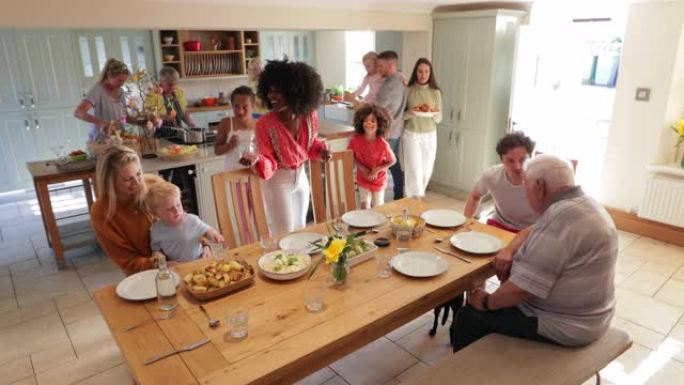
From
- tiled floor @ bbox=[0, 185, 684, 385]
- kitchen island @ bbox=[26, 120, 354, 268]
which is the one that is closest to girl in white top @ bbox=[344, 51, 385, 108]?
kitchen island @ bbox=[26, 120, 354, 268]

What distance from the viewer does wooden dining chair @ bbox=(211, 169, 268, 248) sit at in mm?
2420

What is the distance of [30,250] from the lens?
12.8 feet

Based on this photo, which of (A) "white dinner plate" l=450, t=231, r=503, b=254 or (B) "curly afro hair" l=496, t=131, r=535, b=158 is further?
(B) "curly afro hair" l=496, t=131, r=535, b=158

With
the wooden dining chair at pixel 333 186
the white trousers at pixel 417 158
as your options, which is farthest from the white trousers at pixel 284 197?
the white trousers at pixel 417 158

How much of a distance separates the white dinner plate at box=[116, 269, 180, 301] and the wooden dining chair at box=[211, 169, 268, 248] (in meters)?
0.58

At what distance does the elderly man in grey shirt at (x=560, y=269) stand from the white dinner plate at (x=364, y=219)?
2.40 feet

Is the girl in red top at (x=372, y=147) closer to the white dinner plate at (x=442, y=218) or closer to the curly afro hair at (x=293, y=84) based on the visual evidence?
the curly afro hair at (x=293, y=84)

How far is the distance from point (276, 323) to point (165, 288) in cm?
41

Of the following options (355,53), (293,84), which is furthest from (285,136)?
(355,53)

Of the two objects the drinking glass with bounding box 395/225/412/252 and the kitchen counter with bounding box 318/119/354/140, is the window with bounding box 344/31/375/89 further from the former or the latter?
the drinking glass with bounding box 395/225/412/252

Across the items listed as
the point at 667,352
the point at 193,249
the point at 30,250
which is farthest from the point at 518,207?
the point at 30,250

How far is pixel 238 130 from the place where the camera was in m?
3.38

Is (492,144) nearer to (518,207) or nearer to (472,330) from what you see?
(518,207)

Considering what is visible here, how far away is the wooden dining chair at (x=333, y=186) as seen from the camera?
2904 mm
